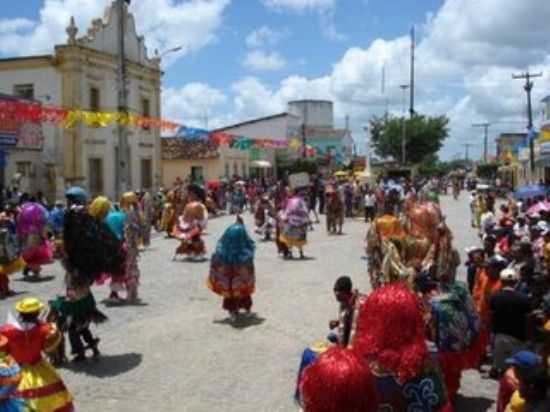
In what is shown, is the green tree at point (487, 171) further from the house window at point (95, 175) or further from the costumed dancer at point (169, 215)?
the costumed dancer at point (169, 215)

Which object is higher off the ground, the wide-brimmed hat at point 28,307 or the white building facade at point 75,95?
the white building facade at point 75,95

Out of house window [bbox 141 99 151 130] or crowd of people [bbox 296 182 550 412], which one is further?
house window [bbox 141 99 151 130]

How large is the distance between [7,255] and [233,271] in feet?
17.4

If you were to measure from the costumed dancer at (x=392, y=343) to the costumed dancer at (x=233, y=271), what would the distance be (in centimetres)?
681

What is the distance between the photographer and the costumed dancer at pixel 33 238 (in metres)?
15.8

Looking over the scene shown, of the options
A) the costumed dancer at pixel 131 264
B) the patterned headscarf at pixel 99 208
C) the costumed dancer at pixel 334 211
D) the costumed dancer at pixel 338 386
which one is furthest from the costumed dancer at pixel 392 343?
the costumed dancer at pixel 334 211

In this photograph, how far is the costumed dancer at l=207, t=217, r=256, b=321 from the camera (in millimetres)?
11273

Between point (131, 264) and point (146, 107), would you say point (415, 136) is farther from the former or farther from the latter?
point (131, 264)

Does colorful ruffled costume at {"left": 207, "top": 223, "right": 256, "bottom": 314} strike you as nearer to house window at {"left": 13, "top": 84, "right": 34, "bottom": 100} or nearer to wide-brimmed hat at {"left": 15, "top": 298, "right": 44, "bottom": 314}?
wide-brimmed hat at {"left": 15, "top": 298, "right": 44, "bottom": 314}

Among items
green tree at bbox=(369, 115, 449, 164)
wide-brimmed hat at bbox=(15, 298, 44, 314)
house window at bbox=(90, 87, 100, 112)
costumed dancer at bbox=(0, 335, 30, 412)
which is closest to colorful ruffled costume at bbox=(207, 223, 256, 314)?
wide-brimmed hat at bbox=(15, 298, 44, 314)

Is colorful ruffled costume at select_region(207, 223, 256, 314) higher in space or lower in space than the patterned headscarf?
lower

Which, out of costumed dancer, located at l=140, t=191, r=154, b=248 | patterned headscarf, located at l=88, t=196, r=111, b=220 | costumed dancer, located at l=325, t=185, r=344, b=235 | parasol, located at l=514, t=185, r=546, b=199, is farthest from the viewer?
costumed dancer, located at l=325, t=185, r=344, b=235

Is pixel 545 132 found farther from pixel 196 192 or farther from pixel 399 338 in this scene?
pixel 399 338

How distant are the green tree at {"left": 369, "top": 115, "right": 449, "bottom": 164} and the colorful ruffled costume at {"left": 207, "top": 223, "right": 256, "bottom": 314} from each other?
2483 inches
